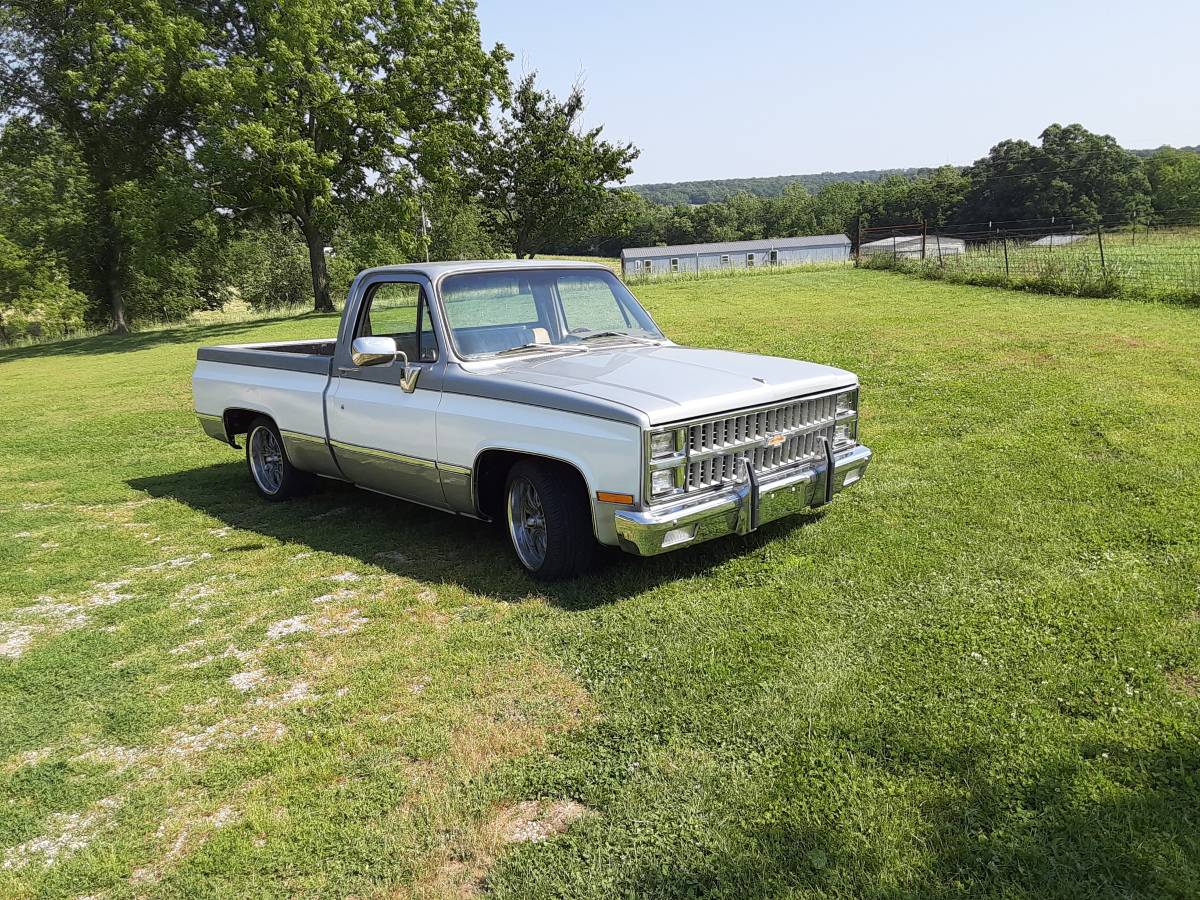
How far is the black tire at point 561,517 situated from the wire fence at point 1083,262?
1566cm

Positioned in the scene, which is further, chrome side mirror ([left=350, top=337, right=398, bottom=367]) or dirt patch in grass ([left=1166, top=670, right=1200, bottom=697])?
chrome side mirror ([left=350, top=337, right=398, bottom=367])

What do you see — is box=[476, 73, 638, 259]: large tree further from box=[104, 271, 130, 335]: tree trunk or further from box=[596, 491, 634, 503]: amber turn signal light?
box=[596, 491, 634, 503]: amber turn signal light

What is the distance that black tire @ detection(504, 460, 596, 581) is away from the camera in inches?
192

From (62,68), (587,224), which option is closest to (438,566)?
(62,68)

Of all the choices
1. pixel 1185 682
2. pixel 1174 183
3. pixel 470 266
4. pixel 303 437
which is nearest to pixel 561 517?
pixel 470 266

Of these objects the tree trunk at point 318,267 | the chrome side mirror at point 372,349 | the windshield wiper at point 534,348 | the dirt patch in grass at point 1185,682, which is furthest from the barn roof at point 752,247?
the dirt patch in grass at point 1185,682

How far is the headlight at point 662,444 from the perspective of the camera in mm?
4438

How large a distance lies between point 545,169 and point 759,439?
46093mm

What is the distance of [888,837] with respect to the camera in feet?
9.08

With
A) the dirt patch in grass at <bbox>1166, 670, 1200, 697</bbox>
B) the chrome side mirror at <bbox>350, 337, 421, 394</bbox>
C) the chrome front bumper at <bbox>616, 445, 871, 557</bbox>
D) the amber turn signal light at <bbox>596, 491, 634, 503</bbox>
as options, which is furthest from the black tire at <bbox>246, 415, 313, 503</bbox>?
the dirt patch in grass at <bbox>1166, 670, 1200, 697</bbox>

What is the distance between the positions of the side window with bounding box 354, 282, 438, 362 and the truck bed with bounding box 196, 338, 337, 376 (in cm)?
45

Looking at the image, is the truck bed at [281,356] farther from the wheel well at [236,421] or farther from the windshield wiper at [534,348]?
the windshield wiper at [534,348]

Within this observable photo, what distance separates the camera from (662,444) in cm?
448

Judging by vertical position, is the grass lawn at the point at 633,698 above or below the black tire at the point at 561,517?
below
